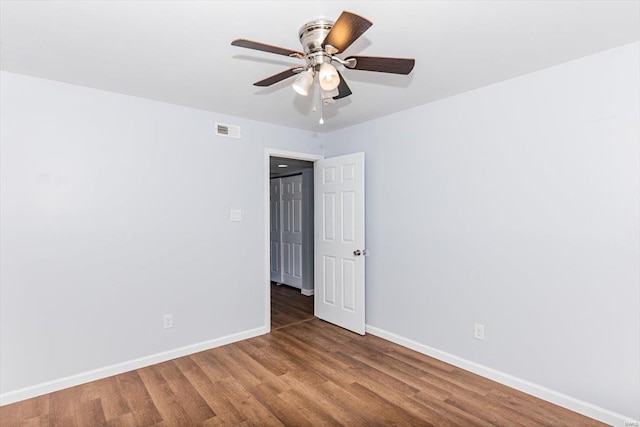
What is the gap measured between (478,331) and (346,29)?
261 centimetres

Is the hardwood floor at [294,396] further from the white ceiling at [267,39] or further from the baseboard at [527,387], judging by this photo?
the white ceiling at [267,39]

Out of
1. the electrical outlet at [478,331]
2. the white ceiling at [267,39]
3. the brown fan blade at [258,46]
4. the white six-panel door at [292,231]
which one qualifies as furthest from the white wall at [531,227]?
the white six-panel door at [292,231]

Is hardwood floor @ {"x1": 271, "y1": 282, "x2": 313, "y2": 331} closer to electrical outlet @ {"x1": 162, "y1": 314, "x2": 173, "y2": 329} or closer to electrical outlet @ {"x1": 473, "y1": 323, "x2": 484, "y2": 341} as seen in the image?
electrical outlet @ {"x1": 162, "y1": 314, "x2": 173, "y2": 329}

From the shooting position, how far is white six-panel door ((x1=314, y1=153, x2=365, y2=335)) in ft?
12.4

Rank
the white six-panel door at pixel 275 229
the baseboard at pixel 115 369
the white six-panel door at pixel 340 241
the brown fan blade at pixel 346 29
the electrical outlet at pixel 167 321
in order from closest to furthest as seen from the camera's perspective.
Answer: the brown fan blade at pixel 346 29 < the baseboard at pixel 115 369 < the electrical outlet at pixel 167 321 < the white six-panel door at pixel 340 241 < the white six-panel door at pixel 275 229

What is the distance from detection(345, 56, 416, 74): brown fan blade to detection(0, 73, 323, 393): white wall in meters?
2.21

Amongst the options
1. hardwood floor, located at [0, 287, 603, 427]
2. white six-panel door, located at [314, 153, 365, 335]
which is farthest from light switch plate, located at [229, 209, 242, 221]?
hardwood floor, located at [0, 287, 603, 427]

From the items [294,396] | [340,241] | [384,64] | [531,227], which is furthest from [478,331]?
[384,64]

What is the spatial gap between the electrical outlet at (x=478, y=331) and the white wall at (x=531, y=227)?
0.14ft

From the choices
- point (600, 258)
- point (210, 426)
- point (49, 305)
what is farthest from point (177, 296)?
point (600, 258)

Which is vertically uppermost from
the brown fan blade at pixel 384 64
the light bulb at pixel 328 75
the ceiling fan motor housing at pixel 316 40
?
the ceiling fan motor housing at pixel 316 40

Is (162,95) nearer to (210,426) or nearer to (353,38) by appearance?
(353,38)

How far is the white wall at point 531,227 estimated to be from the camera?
2152 millimetres

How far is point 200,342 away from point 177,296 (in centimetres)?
54
